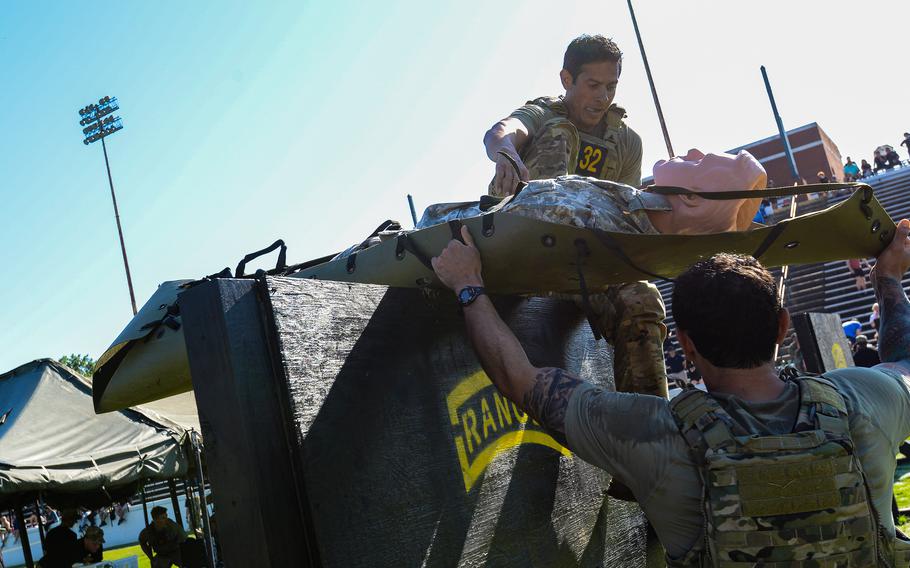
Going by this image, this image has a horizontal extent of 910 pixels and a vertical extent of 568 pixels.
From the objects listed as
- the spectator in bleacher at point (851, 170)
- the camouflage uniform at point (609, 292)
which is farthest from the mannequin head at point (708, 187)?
the spectator in bleacher at point (851, 170)

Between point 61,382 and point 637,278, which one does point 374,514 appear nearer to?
point 637,278

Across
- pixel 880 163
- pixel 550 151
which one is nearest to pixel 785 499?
pixel 550 151

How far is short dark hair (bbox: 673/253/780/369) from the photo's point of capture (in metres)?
2.10

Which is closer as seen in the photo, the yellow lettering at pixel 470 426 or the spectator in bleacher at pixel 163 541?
the yellow lettering at pixel 470 426

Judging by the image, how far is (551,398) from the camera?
225cm

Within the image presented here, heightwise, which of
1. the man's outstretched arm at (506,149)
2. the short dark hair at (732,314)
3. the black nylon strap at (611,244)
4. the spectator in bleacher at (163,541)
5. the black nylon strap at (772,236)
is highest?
the man's outstretched arm at (506,149)

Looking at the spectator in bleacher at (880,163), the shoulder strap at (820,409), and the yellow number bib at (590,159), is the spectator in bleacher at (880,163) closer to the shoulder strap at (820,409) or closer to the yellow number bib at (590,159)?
the yellow number bib at (590,159)

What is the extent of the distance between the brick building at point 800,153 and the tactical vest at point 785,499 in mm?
59734

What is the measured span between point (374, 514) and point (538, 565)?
0.90 meters

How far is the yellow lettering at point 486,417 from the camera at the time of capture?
268cm

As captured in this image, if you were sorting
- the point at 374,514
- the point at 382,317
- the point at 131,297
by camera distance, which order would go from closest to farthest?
1. the point at 374,514
2. the point at 382,317
3. the point at 131,297

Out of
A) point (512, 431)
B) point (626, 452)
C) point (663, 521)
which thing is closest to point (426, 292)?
point (512, 431)

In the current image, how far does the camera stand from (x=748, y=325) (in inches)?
83.0

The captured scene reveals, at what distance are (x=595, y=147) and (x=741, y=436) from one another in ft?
7.19
